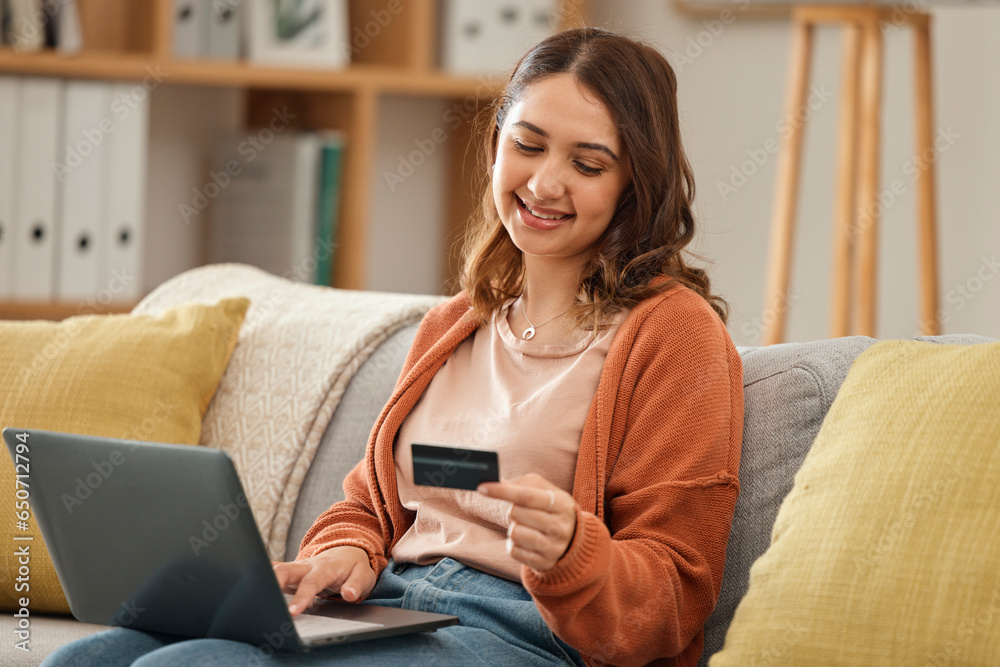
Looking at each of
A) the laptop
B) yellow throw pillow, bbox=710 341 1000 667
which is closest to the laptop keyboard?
the laptop

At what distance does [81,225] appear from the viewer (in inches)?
92.4

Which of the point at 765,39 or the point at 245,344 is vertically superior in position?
the point at 765,39

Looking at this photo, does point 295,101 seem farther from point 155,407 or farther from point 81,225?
point 155,407

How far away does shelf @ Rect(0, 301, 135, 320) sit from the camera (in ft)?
7.68

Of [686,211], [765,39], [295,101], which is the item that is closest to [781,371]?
[686,211]

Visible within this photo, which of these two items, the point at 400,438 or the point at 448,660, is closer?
the point at 448,660

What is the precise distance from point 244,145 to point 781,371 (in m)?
1.71

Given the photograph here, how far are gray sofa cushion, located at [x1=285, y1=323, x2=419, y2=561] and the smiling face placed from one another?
1.33 ft

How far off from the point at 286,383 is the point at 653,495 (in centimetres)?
71

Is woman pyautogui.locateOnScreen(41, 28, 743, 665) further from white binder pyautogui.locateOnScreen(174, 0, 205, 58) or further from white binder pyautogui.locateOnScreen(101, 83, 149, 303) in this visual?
white binder pyautogui.locateOnScreen(174, 0, 205, 58)

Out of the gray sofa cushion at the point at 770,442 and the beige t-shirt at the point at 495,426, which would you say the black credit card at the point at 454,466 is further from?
the gray sofa cushion at the point at 770,442

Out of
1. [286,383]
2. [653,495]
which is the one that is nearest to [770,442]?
[653,495]

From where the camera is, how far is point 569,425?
3.74 feet

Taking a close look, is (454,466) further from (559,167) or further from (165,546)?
(559,167)
